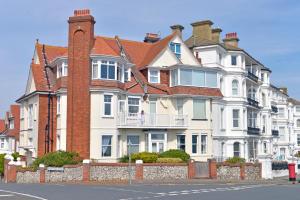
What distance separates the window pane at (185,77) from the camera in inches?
1660

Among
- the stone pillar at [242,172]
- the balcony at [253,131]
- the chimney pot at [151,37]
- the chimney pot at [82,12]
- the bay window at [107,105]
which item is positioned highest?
the chimney pot at [151,37]

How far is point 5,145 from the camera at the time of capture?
74.8 metres

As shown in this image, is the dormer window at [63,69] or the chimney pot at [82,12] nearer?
the chimney pot at [82,12]

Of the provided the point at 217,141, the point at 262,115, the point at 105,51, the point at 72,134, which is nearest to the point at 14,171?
the point at 72,134

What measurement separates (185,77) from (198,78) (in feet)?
4.34

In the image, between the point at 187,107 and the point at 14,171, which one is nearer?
the point at 14,171

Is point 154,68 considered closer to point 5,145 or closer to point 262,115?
point 262,115

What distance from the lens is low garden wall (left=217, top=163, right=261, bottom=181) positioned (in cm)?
3634

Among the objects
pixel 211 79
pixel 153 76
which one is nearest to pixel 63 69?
pixel 153 76

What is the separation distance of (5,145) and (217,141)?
42.6 metres

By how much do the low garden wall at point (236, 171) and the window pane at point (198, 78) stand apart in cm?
905

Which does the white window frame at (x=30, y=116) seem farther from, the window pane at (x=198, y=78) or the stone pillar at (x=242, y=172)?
the stone pillar at (x=242, y=172)

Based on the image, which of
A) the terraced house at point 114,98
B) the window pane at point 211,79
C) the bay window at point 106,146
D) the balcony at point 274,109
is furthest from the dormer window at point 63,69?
the balcony at point 274,109

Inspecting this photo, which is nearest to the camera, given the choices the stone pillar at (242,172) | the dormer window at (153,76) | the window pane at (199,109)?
the stone pillar at (242,172)
